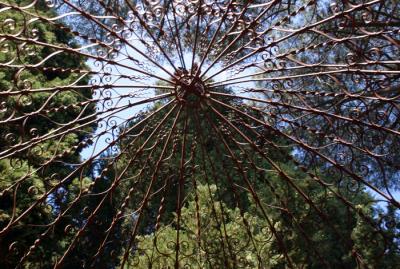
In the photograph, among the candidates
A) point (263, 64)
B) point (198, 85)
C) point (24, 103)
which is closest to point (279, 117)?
point (263, 64)

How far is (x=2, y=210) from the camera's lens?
5527 mm

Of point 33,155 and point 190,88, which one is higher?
point 190,88

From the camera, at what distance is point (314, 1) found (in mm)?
2631

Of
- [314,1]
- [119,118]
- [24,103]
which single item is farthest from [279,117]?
[24,103]

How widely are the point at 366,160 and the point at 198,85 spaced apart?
3995mm

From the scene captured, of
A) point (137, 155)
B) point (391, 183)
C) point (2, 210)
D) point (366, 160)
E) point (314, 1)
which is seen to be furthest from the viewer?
point (391, 183)

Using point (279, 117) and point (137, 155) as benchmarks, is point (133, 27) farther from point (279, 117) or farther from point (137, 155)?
point (279, 117)

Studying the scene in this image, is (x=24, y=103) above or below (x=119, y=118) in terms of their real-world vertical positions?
above

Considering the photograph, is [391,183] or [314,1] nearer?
[314,1]

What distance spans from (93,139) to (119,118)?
20 centimetres

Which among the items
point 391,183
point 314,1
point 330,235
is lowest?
point 330,235

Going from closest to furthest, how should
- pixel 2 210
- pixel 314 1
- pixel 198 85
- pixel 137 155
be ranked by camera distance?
pixel 314 1 → pixel 198 85 → pixel 137 155 → pixel 2 210

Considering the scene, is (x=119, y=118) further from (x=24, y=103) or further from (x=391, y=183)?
(x=391, y=183)

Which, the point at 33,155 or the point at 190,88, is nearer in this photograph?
the point at 190,88
